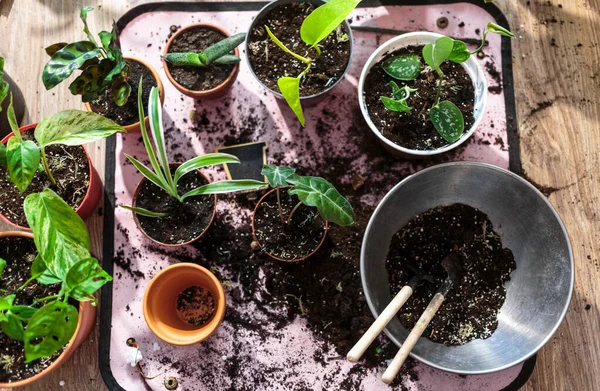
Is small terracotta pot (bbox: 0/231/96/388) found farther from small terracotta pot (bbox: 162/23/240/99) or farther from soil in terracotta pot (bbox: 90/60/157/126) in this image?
small terracotta pot (bbox: 162/23/240/99)

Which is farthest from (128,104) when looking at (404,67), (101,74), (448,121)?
(448,121)

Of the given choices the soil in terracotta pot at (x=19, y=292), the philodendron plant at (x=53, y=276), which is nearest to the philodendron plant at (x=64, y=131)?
the philodendron plant at (x=53, y=276)

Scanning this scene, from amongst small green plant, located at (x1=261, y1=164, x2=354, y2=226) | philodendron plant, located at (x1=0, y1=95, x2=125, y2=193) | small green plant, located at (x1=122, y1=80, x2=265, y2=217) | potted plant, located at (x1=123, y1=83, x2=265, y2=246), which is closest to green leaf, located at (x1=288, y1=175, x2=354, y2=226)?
small green plant, located at (x1=261, y1=164, x2=354, y2=226)

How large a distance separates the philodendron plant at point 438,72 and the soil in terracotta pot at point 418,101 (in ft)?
0.11

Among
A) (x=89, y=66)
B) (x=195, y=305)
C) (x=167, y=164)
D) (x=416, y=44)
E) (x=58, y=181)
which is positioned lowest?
(x=195, y=305)

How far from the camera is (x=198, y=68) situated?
1.56 meters

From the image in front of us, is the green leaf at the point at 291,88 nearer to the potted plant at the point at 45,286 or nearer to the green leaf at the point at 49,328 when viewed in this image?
the potted plant at the point at 45,286

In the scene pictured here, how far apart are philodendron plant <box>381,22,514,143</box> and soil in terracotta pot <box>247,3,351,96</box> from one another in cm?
15

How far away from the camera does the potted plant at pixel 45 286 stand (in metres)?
1.05

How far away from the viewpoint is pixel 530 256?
4.94 ft

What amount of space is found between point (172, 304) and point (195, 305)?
7 cm

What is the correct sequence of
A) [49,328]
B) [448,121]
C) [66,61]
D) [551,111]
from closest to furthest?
[49,328] < [66,61] < [448,121] < [551,111]

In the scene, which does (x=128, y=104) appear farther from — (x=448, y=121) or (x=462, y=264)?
(x=462, y=264)

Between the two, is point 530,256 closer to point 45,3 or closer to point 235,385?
point 235,385
